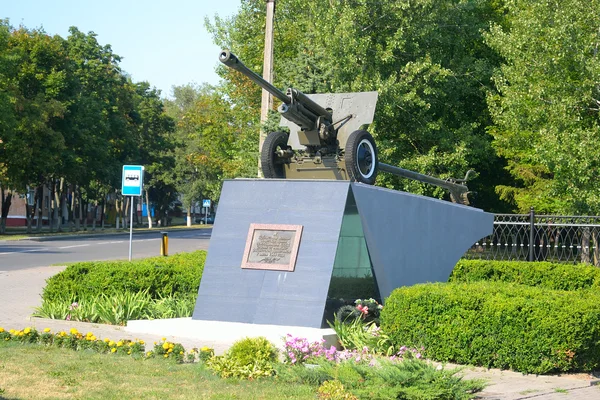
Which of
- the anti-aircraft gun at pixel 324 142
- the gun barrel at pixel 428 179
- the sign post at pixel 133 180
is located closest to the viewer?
the anti-aircraft gun at pixel 324 142

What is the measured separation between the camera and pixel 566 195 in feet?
70.5

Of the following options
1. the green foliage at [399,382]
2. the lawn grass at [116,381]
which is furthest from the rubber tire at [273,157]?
the green foliage at [399,382]

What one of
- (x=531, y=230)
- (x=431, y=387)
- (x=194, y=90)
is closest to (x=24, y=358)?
(x=431, y=387)

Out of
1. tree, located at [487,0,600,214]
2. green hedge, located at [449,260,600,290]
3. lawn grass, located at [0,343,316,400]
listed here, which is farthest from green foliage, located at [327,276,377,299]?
tree, located at [487,0,600,214]

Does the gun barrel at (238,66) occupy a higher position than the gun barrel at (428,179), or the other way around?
the gun barrel at (238,66)

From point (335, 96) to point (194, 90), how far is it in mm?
92638

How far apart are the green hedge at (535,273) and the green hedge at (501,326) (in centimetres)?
483

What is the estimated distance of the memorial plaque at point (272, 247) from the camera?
413 inches

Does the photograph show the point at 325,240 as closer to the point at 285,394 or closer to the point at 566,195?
the point at 285,394

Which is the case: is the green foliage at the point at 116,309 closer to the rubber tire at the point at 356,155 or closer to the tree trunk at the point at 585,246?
the rubber tire at the point at 356,155

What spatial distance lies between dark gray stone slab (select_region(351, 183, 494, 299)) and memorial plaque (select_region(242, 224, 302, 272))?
984 millimetres

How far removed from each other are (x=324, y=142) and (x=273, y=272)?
104 inches

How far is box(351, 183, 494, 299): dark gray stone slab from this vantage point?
35.9 ft

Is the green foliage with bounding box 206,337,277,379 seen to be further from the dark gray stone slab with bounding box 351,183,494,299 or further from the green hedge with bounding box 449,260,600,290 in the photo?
the green hedge with bounding box 449,260,600,290
